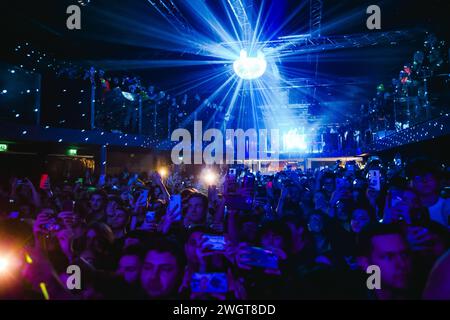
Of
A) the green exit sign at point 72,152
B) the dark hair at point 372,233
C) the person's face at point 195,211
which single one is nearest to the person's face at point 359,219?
the dark hair at point 372,233

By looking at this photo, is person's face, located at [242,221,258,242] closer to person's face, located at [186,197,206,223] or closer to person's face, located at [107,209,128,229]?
person's face, located at [186,197,206,223]

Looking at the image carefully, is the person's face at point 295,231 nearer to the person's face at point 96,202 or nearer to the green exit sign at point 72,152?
the person's face at point 96,202

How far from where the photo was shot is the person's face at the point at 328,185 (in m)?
5.05

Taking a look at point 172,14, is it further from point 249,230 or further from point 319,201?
point 249,230

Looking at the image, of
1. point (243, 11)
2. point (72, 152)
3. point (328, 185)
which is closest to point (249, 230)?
point (328, 185)

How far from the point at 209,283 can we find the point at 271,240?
0.65 m

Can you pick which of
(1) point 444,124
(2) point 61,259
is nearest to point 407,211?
(2) point 61,259

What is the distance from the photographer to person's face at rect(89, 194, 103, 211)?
11.1 feet

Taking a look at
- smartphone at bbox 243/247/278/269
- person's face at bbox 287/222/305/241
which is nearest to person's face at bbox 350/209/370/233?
person's face at bbox 287/222/305/241

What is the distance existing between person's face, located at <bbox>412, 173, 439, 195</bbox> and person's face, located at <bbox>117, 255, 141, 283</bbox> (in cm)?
270

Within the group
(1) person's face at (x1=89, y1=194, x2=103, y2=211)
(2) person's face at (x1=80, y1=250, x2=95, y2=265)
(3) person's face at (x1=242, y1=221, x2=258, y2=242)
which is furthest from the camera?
(1) person's face at (x1=89, y1=194, x2=103, y2=211)

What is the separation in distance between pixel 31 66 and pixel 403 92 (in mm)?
11256

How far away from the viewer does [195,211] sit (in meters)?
3.10
